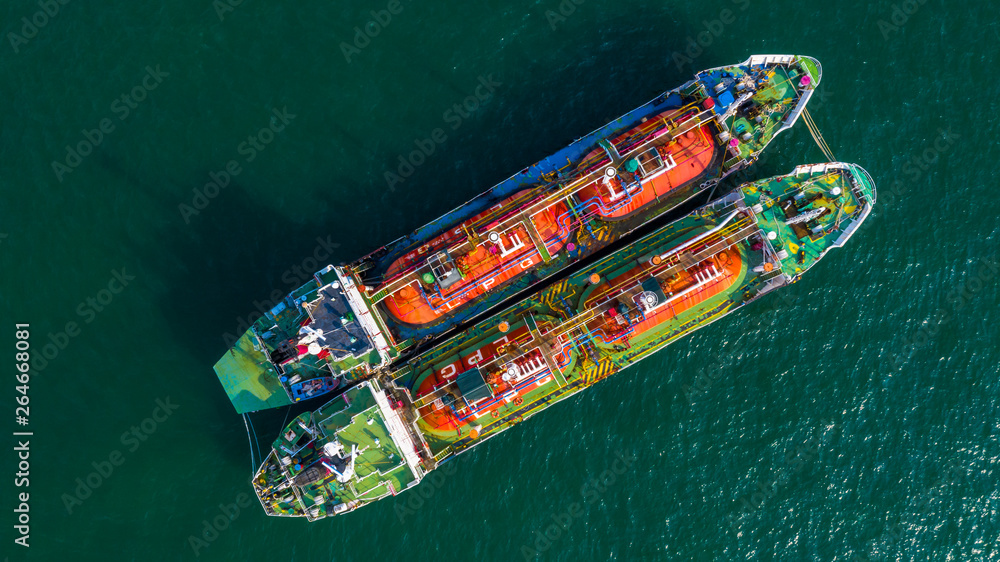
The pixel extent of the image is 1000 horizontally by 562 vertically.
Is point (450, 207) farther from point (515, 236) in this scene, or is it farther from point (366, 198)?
point (515, 236)

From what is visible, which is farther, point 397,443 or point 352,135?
point 352,135

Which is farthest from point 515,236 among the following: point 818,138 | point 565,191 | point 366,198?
point 818,138

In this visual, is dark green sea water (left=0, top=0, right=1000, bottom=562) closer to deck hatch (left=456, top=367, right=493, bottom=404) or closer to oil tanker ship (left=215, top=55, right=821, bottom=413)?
oil tanker ship (left=215, top=55, right=821, bottom=413)

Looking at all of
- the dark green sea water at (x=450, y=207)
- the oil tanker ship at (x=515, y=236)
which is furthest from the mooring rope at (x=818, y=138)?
the oil tanker ship at (x=515, y=236)

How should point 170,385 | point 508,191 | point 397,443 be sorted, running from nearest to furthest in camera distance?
1. point 397,443
2. point 508,191
3. point 170,385

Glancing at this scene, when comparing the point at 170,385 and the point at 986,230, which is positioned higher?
the point at 170,385

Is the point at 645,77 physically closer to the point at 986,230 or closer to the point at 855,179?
the point at 855,179

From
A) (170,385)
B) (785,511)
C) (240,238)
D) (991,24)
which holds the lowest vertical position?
(785,511)

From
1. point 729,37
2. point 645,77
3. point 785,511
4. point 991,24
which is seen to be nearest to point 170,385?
point 645,77
